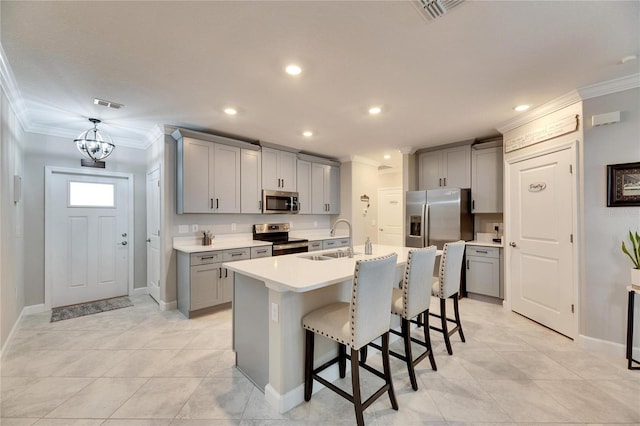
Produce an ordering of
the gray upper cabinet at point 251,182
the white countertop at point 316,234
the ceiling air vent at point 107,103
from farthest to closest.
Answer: the white countertop at point 316,234 → the gray upper cabinet at point 251,182 → the ceiling air vent at point 107,103

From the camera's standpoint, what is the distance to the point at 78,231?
12.9ft

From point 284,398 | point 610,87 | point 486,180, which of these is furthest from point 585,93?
point 284,398

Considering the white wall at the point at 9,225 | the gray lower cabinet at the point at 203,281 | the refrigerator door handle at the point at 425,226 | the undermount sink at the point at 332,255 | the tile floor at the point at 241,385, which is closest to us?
the tile floor at the point at 241,385

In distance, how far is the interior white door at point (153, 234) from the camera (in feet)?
12.8

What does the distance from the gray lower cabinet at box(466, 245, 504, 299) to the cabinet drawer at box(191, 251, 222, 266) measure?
3692 mm

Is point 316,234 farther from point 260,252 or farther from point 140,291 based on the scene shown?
point 140,291

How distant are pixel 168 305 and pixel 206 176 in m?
1.84

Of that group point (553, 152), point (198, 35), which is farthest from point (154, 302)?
point (553, 152)

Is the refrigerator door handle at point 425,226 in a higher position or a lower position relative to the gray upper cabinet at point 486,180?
lower

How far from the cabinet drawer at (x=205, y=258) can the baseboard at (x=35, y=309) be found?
2227mm

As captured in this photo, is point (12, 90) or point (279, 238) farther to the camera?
point (279, 238)

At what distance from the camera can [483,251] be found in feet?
Answer: 13.1

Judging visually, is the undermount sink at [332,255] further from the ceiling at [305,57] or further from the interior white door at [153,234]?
the interior white door at [153,234]

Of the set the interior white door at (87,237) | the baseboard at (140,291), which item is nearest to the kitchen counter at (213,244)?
the interior white door at (87,237)
